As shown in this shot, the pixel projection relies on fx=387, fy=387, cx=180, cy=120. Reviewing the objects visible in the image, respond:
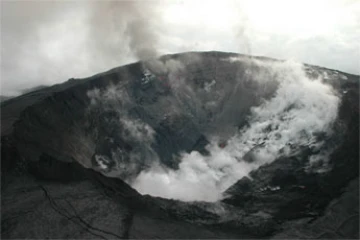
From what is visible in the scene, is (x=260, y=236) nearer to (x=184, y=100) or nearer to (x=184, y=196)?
(x=184, y=196)

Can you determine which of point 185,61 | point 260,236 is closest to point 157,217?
point 260,236

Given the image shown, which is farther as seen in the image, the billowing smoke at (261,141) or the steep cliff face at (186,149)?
the billowing smoke at (261,141)

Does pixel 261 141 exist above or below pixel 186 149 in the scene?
above

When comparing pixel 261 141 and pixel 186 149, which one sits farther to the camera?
pixel 186 149

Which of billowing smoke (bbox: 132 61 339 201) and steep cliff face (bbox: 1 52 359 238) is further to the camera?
billowing smoke (bbox: 132 61 339 201)
